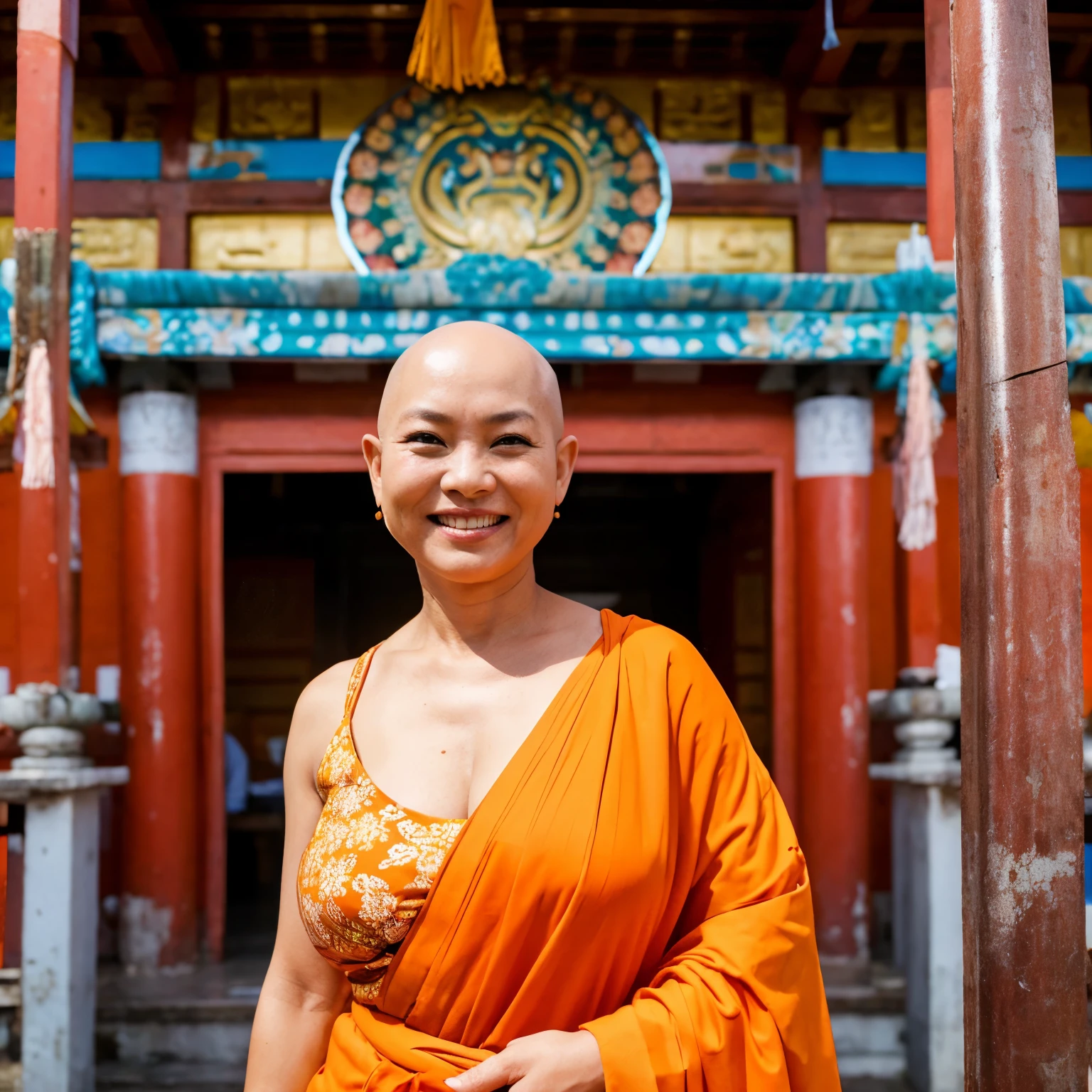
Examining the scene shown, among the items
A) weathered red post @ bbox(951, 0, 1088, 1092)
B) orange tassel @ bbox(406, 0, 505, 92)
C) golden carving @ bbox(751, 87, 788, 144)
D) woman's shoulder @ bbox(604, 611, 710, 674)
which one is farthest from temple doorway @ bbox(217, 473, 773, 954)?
woman's shoulder @ bbox(604, 611, 710, 674)

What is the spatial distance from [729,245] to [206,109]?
2.81 m

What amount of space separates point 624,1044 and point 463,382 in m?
0.92

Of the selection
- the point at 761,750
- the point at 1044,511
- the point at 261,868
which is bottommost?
the point at 261,868

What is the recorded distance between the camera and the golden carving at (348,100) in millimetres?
5449

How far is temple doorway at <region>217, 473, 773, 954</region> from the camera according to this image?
6.85 meters

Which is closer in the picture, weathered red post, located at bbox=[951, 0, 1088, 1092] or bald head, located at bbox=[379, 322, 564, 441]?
bald head, located at bbox=[379, 322, 564, 441]

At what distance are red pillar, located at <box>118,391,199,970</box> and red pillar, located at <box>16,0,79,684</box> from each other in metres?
0.49

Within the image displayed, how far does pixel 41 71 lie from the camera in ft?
13.5

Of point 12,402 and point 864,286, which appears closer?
point 12,402

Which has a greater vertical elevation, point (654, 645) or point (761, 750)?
point (654, 645)

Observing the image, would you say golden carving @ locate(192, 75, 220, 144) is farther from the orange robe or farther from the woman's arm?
the orange robe

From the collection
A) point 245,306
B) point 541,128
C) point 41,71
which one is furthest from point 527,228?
point 41,71

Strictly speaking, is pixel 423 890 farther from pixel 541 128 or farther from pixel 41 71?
pixel 541 128

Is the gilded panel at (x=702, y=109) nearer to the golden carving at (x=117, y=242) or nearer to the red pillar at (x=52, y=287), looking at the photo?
the golden carving at (x=117, y=242)
